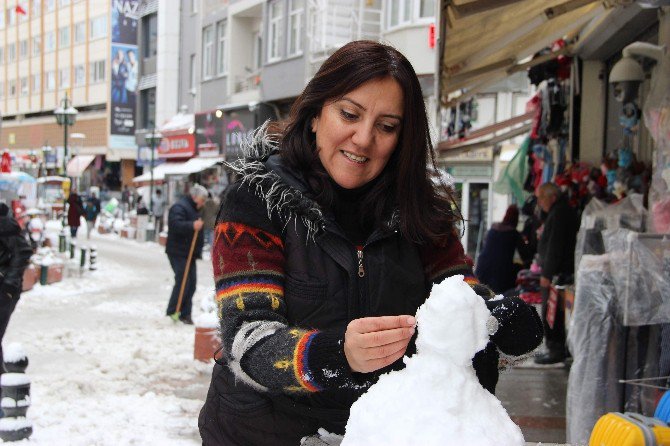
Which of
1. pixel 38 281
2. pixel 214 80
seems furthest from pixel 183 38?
pixel 38 281

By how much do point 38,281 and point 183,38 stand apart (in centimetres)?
2233

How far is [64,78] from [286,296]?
2173 inches

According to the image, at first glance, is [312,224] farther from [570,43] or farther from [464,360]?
[570,43]

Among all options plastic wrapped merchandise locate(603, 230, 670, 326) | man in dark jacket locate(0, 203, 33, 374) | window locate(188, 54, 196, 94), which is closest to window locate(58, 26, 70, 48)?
window locate(188, 54, 196, 94)

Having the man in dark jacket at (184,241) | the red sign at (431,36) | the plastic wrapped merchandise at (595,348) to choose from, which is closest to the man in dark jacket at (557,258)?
the plastic wrapped merchandise at (595,348)

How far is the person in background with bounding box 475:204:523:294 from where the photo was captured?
9.17 metres

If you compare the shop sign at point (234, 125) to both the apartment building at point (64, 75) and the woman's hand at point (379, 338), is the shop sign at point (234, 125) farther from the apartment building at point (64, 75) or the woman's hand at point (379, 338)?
the woman's hand at point (379, 338)

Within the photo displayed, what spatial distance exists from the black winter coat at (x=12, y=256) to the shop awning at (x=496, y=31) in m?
3.74

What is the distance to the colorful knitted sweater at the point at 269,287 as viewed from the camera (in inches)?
62.5

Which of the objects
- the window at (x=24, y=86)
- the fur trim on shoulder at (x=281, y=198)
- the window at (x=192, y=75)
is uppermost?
the window at (x=24, y=86)

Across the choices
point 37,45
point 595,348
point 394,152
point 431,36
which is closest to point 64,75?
point 37,45

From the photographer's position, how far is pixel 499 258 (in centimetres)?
918

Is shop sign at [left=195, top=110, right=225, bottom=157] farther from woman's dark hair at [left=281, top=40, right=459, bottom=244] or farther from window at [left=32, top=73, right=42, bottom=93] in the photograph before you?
window at [left=32, top=73, right=42, bottom=93]

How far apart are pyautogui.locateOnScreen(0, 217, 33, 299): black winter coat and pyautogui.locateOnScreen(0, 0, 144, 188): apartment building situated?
40.2 m
